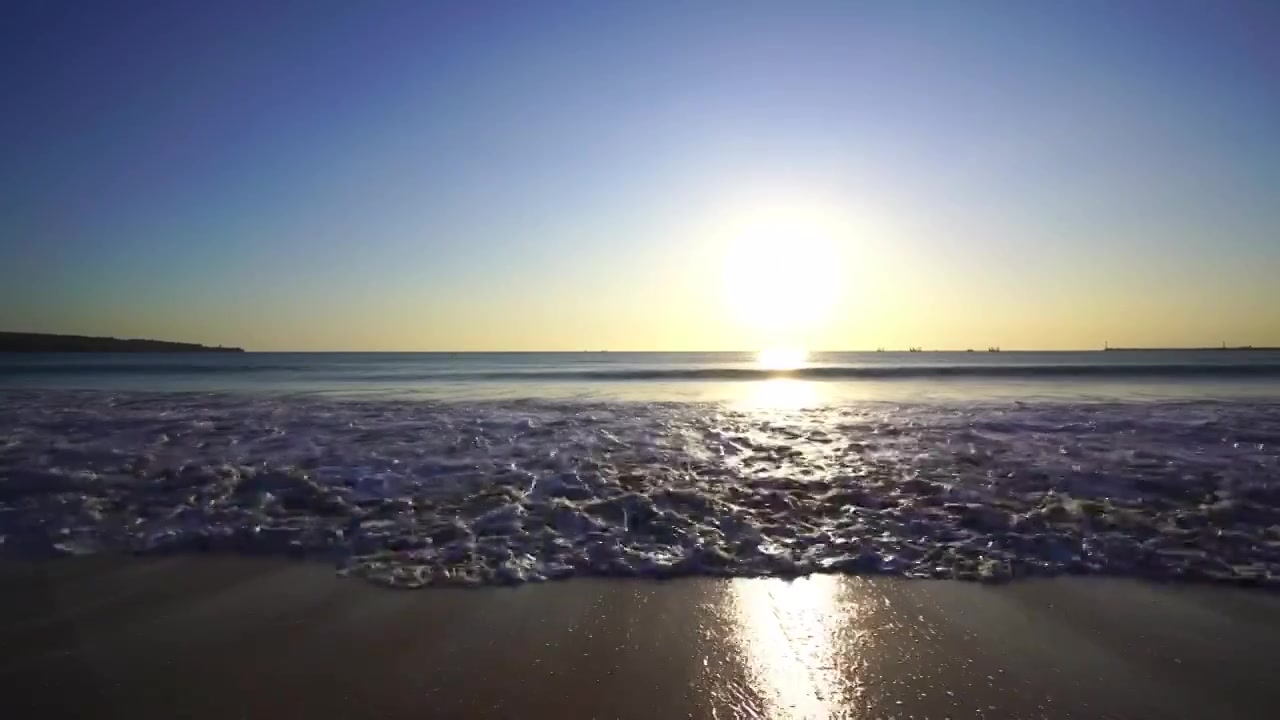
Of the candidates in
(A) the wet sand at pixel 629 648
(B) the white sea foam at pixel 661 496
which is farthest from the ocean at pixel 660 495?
(A) the wet sand at pixel 629 648

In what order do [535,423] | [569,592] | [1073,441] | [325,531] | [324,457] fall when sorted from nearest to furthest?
[569,592]
[325,531]
[324,457]
[1073,441]
[535,423]

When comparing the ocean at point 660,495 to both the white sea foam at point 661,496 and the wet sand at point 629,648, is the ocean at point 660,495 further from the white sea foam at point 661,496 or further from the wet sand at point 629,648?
the wet sand at point 629,648

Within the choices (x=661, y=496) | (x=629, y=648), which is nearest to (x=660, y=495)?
(x=661, y=496)

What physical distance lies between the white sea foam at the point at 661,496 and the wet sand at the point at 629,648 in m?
0.48

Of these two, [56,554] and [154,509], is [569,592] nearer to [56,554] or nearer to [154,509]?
[56,554]

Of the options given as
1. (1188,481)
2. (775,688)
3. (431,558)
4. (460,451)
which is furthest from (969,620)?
(460,451)

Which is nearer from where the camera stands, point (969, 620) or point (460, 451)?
point (969, 620)

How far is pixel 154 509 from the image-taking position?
21.5ft

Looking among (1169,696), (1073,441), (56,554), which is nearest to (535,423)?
(56,554)

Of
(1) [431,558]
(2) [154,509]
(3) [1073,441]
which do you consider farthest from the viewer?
(3) [1073,441]

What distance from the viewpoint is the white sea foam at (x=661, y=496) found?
5285 millimetres

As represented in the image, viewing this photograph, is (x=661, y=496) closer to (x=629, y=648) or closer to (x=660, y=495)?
(x=660, y=495)

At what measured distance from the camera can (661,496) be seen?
696cm

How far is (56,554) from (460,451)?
4710mm
